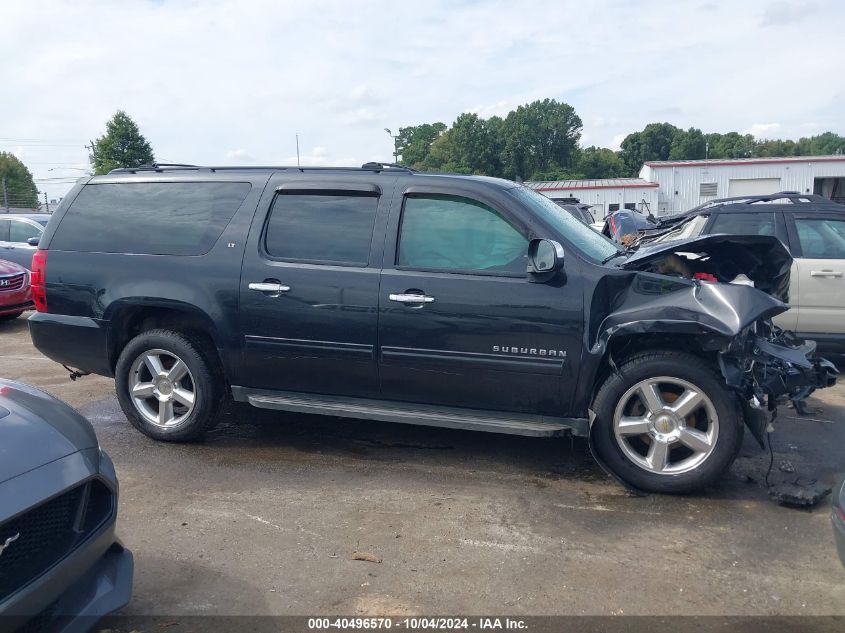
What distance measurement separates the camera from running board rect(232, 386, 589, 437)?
430 cm

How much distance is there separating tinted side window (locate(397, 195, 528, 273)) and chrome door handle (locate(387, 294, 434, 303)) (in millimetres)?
220

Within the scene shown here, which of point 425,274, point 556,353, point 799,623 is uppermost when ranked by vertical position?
point 425,274

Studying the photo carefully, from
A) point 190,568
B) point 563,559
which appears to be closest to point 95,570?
point 190,568

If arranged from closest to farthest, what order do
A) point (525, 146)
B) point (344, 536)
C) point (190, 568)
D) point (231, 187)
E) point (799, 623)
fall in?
point (799, 623) < point (190, 568) < point (344, 536) < point (231, 187) < point (525, 146)

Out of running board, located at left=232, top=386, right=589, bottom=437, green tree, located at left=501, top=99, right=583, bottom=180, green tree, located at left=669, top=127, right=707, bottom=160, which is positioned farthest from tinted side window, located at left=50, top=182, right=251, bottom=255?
green tree, located at left=669, top=127, right=707, bottom=160

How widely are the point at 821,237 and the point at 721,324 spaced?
4.01m

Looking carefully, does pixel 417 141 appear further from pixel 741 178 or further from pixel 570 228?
pixel 570 228

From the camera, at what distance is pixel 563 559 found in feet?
11.3

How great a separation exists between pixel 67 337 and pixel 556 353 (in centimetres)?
360

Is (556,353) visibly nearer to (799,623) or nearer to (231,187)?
(799,623)

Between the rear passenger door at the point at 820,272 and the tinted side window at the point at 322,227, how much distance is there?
4769 millimetres

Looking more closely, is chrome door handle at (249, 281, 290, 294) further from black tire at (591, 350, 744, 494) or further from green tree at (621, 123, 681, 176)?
green tree at (621, 123, 681, 176)

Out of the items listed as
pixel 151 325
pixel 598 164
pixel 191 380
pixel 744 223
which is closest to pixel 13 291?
pixel 151 325

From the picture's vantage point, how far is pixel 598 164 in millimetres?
89750
